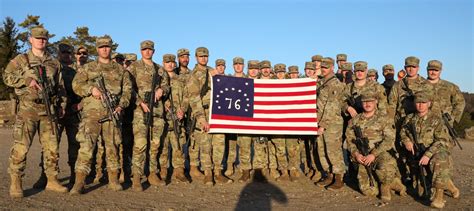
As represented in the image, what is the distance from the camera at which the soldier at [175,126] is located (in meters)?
8.10

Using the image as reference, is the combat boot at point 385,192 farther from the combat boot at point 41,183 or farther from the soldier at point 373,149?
the combat boot at point 41,183

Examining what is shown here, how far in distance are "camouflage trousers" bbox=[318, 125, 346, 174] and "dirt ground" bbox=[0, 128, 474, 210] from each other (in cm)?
43

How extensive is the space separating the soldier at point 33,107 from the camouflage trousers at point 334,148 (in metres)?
4.80

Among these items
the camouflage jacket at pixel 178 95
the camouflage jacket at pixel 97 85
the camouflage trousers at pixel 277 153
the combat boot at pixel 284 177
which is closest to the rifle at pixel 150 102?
the camouflage jacket at pixel 97 85

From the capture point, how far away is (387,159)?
700 centimetres

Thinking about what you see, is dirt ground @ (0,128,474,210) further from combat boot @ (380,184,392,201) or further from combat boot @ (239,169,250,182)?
combat boot @ (239,169,250,182)

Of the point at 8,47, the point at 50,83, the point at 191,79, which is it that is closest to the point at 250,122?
the point at 191,79

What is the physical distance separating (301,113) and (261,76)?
1.78 meters

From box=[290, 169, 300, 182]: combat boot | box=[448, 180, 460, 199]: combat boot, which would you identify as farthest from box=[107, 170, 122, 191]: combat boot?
box=[448, 180, 460, 199]: combat boot

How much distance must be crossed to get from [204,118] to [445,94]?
15.2ft

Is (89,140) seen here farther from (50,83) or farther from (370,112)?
(370,112)

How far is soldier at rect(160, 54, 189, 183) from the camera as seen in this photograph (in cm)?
810

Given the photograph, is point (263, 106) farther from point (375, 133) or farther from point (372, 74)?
point (372, 74)

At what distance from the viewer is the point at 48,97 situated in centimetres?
640
